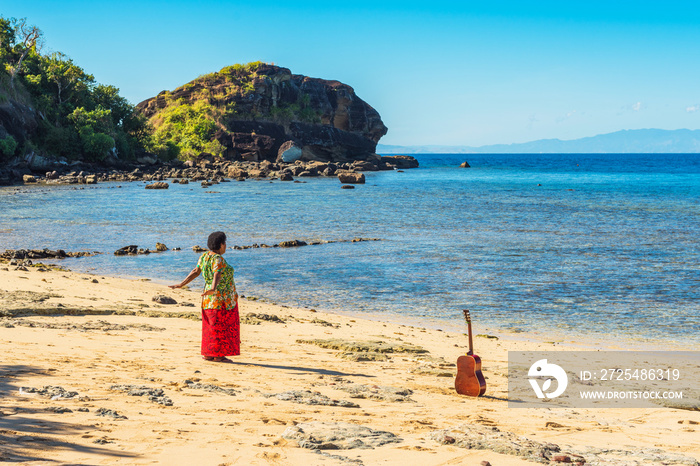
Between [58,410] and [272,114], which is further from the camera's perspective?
[272,114]

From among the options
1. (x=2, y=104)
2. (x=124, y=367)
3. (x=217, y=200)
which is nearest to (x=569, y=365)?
(x=124, y=367)

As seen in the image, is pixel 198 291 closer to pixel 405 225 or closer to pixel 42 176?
pixel 405 225

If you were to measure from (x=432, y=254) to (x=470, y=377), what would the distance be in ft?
43.1

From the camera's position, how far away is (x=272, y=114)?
109 metres

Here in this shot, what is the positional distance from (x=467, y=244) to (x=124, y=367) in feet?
55.5

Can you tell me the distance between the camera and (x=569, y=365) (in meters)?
8.20

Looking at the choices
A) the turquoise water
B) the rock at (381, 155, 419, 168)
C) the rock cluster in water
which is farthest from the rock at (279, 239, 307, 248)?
the rock at (381, 155, 419, 168)

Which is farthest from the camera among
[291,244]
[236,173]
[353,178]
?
[236,173]

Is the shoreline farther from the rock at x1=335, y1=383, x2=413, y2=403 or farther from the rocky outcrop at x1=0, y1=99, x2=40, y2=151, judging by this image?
the rocky outcrop at x1=0, y1=99, x2=40, y2=151

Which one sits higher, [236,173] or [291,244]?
[236,173]

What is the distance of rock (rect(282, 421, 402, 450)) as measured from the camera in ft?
15.3

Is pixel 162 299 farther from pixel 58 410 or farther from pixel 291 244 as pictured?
pixel 291 244

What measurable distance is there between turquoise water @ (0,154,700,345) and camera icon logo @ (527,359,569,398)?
2724 mm

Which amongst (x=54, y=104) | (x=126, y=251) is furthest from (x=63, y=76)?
(x=126, y=251)
